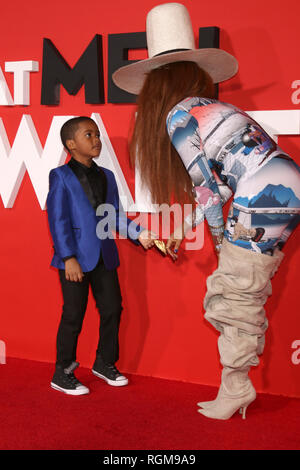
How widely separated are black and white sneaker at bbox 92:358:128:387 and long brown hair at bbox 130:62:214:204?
1055 millimetres

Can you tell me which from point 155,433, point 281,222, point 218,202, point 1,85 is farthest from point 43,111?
point 155,433

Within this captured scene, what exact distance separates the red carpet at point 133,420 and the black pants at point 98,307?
21 cm

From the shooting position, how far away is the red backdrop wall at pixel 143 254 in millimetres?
2906

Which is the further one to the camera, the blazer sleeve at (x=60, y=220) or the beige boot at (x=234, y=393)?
the blazer sleeve at (x=60, y=220)

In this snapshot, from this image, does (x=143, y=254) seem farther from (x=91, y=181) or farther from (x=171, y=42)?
(x=171, y=42)

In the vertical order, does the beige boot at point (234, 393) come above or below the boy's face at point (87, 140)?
below

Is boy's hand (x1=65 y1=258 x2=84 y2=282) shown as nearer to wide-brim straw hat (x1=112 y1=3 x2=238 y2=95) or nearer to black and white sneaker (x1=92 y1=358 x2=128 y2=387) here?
black and white sneaker (x1=92 y1=358 x2=128 y2=387)

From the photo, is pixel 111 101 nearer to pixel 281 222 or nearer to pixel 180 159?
pixel 180 159

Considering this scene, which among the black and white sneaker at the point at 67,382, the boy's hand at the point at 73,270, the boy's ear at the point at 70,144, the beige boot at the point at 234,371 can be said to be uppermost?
the boy's ear at the point at 70,144

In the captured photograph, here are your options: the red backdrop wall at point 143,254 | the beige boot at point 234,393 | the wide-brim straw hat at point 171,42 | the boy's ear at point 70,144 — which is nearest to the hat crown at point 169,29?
the wide-brim straw hat at point 171,42

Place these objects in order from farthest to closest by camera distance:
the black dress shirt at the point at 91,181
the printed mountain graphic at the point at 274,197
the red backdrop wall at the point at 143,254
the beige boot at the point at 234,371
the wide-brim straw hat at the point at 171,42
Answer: the black dress shirt at the point at 91,181 < the red backdrop wall at the point at 143,254 < the wide-brim straw hat at the point at 171,42 < the beige boot at the point at 234,371 < the printed mountain graphic at the point at 274,197

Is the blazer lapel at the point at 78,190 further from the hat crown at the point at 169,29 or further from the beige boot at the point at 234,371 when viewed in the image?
the beige boot at the point at 234,371

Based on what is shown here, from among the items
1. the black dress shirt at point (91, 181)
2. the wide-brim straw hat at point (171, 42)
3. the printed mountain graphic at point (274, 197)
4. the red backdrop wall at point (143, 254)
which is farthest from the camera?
the black dress shirt at point (91, 181)
